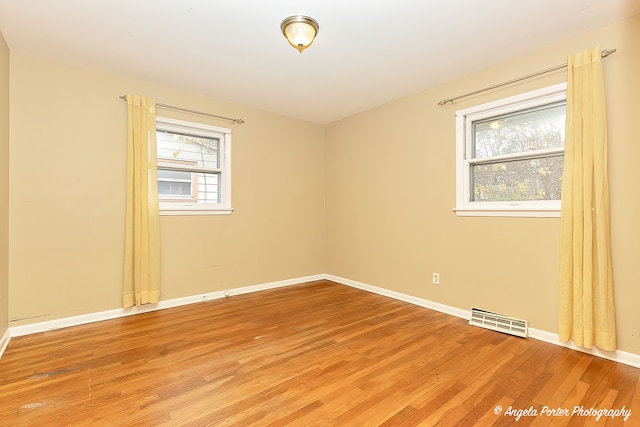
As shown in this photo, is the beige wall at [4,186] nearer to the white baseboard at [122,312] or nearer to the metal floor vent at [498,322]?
the white baseboard at [122,312]

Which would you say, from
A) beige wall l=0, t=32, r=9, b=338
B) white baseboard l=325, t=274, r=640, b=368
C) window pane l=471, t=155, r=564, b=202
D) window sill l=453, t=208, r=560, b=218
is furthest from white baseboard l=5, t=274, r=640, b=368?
window pane l=471, t=155, r=564, b=202

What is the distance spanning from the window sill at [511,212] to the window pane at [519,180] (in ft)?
0.52

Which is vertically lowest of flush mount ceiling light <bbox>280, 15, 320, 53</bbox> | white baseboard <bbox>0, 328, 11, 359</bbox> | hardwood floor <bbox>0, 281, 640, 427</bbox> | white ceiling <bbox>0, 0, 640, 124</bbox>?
hardwood floor <bbox>0, 281, 640, 427</bbox>

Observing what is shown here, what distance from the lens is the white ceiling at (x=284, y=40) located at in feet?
7.13

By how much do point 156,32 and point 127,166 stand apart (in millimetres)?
1449

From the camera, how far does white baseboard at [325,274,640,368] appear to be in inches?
88.9

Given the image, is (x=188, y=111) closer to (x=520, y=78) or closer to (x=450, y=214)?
(x=450, y=214)

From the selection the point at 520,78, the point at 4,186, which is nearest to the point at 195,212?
the point at 4,186

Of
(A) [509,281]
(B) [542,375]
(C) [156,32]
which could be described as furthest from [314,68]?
(B) [542,375]

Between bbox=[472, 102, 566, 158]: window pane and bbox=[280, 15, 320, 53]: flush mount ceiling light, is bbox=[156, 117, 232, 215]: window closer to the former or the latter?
bbox=[280, 15, 320, 53]: flush mount ceiling light

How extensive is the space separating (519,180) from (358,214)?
2085 mm

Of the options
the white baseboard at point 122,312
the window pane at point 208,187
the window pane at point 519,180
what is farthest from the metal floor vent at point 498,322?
the window pane at point 208,187

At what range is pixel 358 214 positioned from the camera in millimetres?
4500

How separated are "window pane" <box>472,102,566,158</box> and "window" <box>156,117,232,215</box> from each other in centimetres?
302
